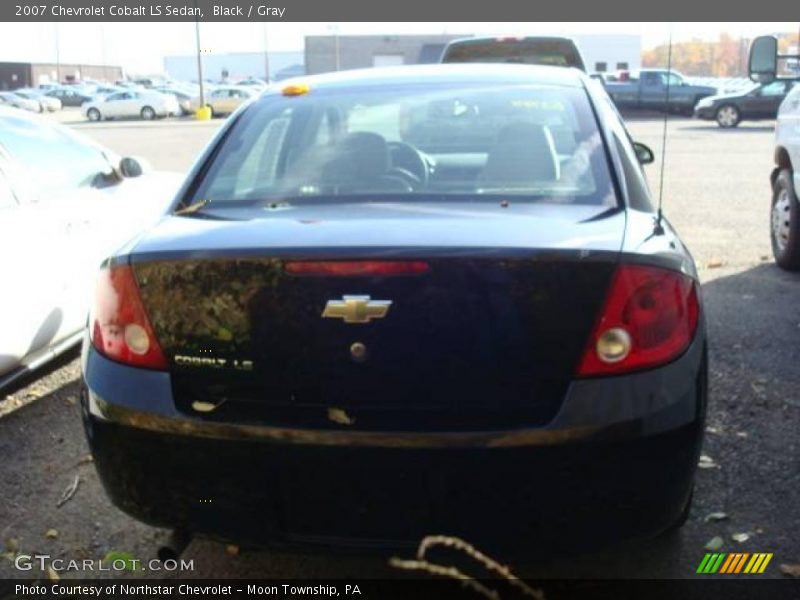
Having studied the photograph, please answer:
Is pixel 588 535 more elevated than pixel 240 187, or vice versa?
A: pixel 240 187

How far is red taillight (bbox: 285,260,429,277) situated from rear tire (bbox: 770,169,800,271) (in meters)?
5.23

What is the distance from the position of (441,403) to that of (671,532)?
116 centimetres

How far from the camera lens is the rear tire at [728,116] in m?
27.3

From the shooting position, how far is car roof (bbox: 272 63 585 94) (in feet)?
11.7

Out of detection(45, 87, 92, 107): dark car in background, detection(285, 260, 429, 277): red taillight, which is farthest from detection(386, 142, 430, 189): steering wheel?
detection(45, 87, 92, 107): dark car in background

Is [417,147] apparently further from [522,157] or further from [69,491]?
[69,491]

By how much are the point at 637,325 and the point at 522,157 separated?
100 centimetres

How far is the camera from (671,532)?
2.94 metres

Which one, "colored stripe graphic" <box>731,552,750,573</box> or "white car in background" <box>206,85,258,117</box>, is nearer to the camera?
"colored stripe graphic" <box>731,552,750,573</box>

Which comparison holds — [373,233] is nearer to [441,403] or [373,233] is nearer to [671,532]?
[441,403]

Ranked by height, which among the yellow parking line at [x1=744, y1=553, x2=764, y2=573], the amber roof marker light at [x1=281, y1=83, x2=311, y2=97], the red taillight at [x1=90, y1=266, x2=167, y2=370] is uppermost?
the amber roof marker light at [x1=281, y1=83, x2=311, y2=97]

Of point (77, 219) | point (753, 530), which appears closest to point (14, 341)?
point (77, 219)

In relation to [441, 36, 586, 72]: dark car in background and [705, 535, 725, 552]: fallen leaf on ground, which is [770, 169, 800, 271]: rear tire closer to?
[441, 36, 586, 72]: dark car in background

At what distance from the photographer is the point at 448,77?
11.9ft
